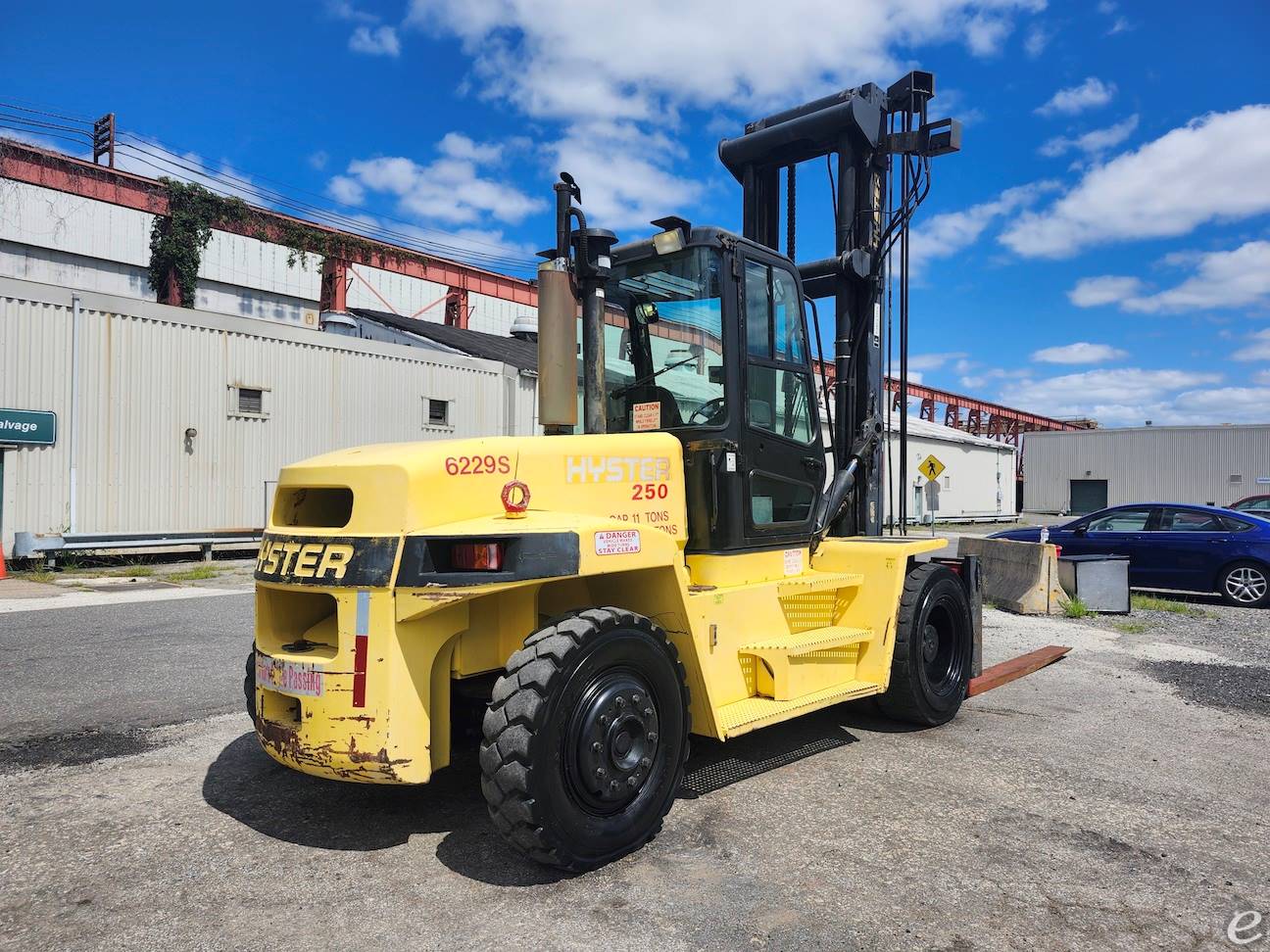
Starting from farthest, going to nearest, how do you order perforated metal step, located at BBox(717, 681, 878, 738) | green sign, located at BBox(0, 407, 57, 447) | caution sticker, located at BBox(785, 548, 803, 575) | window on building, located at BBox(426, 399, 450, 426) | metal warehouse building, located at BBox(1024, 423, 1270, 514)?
1. metal warehouse building, located at BBox(1024, 423, 1270, 514)
2. window on building, located at BBox(426, 399, 450, 426)
3. green sign, located at BBox(0, 407, 57, 447)
4. caution sticker, located at BBox(785, 548, 803, 575)
5. perforated metal step, located at BBox(717, 681, 878, 738)

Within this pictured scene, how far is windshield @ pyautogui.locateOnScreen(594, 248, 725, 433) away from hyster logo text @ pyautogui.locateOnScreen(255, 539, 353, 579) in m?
1.94

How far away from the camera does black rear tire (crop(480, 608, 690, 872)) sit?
3.38 m

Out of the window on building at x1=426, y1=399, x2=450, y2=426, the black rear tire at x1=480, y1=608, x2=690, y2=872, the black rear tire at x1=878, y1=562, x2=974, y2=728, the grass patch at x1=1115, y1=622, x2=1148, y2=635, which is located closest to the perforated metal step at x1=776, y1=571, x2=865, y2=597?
the black rear tire at x1=878, y1=562, x2=974, y2=728

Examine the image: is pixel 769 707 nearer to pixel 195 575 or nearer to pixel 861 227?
pixel 861 227

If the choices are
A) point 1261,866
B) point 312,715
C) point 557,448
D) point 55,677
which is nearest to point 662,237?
point 557,448

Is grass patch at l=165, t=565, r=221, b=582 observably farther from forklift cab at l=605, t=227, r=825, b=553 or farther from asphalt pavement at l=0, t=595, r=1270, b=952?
forklift cab at l=605, t=227, r=825, b=553

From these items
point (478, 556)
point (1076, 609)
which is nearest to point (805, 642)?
point (478, 556)

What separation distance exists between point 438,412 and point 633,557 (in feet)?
58.4

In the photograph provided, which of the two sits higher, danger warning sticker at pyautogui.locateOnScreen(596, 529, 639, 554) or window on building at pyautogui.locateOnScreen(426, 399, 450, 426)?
window on building at pyautogui.locateOnScreen(426, 399, 450, 426)

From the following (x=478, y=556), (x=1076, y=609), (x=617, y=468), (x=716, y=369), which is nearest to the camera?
(x=478, y=556)

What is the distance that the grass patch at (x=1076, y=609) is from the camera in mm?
11031

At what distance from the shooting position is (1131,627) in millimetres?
10266

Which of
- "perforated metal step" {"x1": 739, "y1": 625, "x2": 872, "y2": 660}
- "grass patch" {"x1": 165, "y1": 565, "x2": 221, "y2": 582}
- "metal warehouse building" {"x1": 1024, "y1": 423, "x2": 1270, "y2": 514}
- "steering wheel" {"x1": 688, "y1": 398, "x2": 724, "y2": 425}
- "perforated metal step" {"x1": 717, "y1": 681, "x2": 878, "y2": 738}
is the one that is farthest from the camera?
"metal warehouse building" {"x1": 1024, "y1": 423, "x2": 1270, "y2": 514}

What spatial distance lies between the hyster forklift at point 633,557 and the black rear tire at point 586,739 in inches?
0.4
